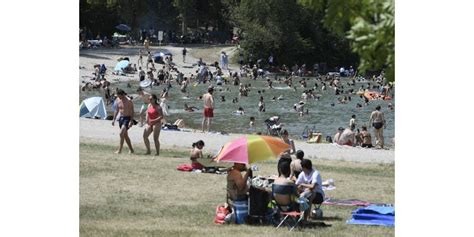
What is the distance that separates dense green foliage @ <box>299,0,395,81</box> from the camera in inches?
235

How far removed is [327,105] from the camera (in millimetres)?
32594

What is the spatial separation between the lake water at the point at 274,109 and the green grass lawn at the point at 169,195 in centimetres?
808

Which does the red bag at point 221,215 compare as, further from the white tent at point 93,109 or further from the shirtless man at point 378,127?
the white tent at point 93,109

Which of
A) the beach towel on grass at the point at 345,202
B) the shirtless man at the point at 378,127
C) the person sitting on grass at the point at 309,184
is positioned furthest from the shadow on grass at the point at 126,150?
the shirtless man at the point at 378,127

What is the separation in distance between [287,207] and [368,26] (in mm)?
4800

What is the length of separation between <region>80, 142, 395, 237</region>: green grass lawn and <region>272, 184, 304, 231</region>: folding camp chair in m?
0.11

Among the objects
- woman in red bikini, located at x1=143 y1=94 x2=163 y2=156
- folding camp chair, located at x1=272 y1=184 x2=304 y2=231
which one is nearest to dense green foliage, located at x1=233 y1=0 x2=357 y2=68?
woman in red bikini, located at x1=143 y1=94 x2=163 y2=156

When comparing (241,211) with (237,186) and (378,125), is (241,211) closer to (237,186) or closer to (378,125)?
(237,186)

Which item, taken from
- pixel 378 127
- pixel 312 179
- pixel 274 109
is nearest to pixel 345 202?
pixel 312 179

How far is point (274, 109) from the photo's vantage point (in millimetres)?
31375

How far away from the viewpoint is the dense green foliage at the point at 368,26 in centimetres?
598

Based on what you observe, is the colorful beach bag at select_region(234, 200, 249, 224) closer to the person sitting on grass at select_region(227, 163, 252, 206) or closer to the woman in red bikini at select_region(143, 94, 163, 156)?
the person sitting on grass at select_region(227, 163, 252, 206)

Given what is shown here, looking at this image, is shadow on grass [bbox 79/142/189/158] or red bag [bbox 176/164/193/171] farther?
shadow on grass [bbox 79/142/189/158]

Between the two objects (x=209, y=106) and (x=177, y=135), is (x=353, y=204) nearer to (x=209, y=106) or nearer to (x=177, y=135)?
(x=177, y=135)
